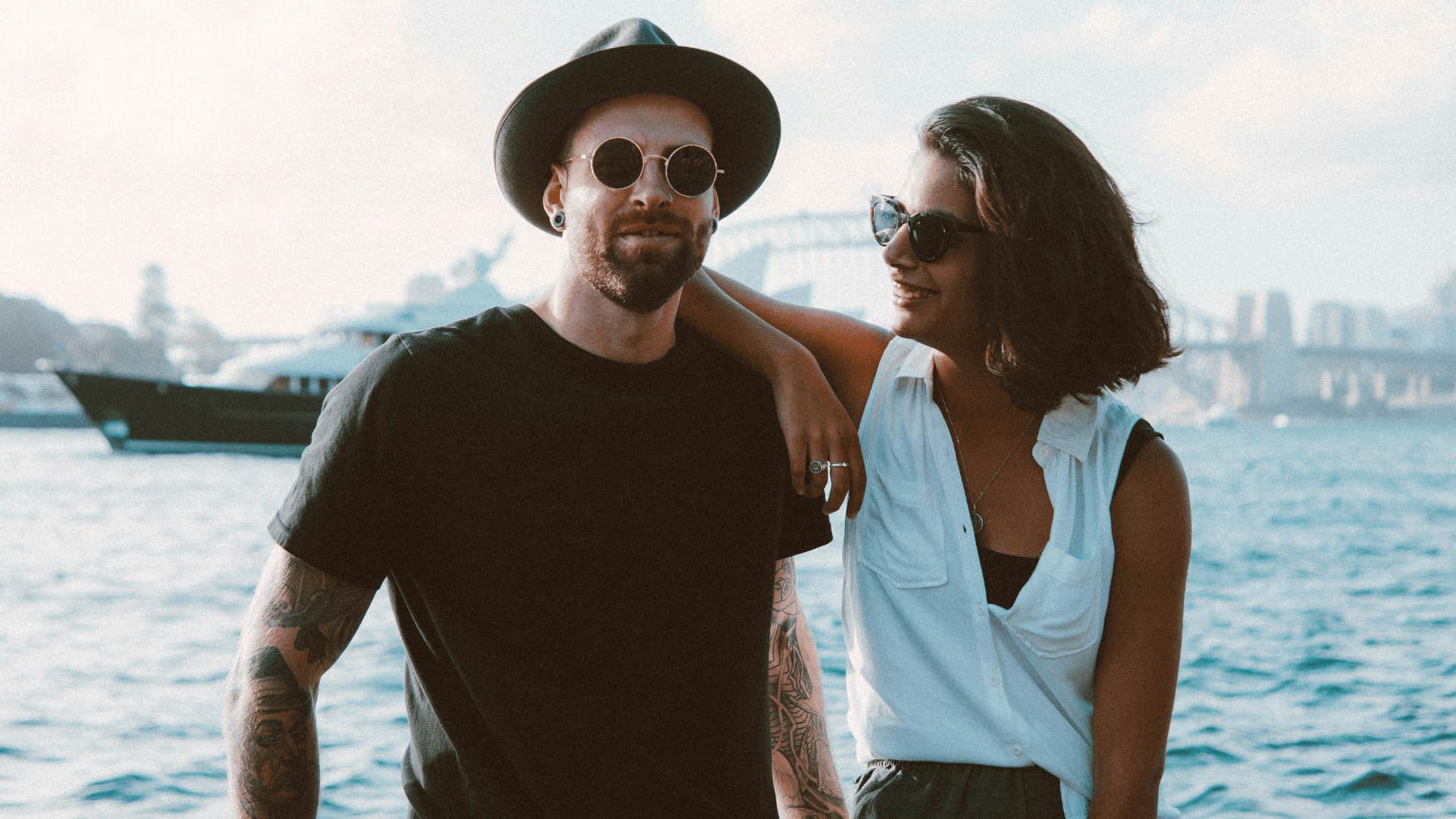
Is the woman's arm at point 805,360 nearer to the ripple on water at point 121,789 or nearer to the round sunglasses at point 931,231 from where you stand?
the round sunglasses at point 931,231

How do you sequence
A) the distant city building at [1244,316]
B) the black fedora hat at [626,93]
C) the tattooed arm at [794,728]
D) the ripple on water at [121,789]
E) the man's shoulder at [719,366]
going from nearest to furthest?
the black fedora hat at [626,93] → the man's shoulder at [719,366] → the tattooed arm at [794,728] → the ripple on water at [121,789] → the distant city building at [1244,316]

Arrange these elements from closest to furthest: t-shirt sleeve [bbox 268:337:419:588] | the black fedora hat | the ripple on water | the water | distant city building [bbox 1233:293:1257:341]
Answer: t-shirt sleeve [bbox 268:337:419:588] → the black fedora hat → the ripple on water → the water → distant city building [bbox 1233:293:1257:341]

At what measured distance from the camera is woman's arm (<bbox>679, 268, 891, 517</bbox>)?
211 centimetres

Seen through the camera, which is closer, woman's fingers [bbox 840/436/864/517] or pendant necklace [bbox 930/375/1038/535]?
pendant necklace [bbox 930/375/1038/535]

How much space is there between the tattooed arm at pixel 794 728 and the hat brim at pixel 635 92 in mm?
798

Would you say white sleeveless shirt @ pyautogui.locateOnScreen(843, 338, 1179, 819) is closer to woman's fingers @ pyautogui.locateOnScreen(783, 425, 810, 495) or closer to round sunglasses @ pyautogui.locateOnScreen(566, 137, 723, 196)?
woman's fingers @ pyautogui.locateOnScreen(783, 425, 810, 495)

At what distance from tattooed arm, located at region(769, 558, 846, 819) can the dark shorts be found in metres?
0.42

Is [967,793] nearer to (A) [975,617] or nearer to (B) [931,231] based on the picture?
(A) [975,617]

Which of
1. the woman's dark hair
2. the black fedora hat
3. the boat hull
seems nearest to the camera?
the woman's dark hair

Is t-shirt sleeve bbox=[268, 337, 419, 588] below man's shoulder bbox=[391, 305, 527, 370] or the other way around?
below

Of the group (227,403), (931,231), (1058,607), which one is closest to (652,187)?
(931,231)

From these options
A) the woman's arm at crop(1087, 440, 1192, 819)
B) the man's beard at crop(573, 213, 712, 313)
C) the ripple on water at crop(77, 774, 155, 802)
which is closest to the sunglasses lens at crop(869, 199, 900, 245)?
the man's beard at crop(573, 213, 712, 313)

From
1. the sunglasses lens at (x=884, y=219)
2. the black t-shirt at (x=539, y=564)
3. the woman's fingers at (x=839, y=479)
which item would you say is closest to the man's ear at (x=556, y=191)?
the black t-shirt at (x=539, y=564)

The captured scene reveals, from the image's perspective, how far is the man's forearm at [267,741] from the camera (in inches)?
75.8
